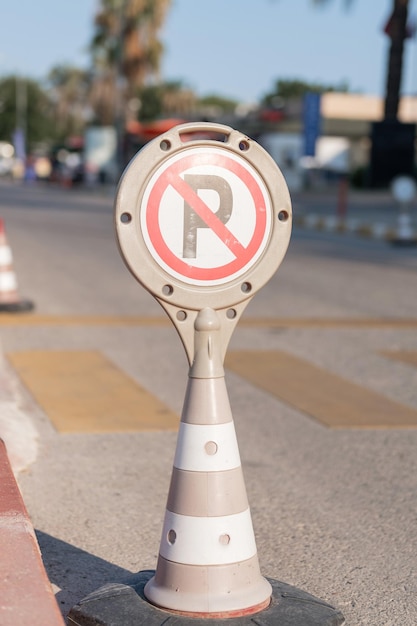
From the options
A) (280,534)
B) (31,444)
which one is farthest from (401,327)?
(280,534)

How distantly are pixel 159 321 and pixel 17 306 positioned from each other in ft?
4.57

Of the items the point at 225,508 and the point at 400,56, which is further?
the point at 400,56

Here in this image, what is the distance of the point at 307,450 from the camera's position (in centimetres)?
588

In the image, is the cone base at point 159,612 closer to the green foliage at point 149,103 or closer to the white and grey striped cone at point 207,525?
the white and grey striped cone at point 207,525

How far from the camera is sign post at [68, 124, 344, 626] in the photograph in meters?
3.19

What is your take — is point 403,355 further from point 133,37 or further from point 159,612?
point 133,37

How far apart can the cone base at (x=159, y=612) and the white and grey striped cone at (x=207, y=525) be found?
3 cm

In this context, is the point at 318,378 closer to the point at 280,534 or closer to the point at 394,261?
the point at 280,534

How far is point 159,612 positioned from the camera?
127 inches

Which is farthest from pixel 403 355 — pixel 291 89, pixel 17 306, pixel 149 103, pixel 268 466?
pixel 291 89

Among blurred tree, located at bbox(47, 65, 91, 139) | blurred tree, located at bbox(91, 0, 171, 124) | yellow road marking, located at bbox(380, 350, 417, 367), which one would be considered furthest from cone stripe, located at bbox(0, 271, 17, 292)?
blurred tree, located at bbox(47, 65, 91, 139)

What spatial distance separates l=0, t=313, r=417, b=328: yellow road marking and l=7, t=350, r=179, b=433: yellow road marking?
155cm

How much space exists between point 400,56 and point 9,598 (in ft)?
97.0

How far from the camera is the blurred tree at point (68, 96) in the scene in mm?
93925
